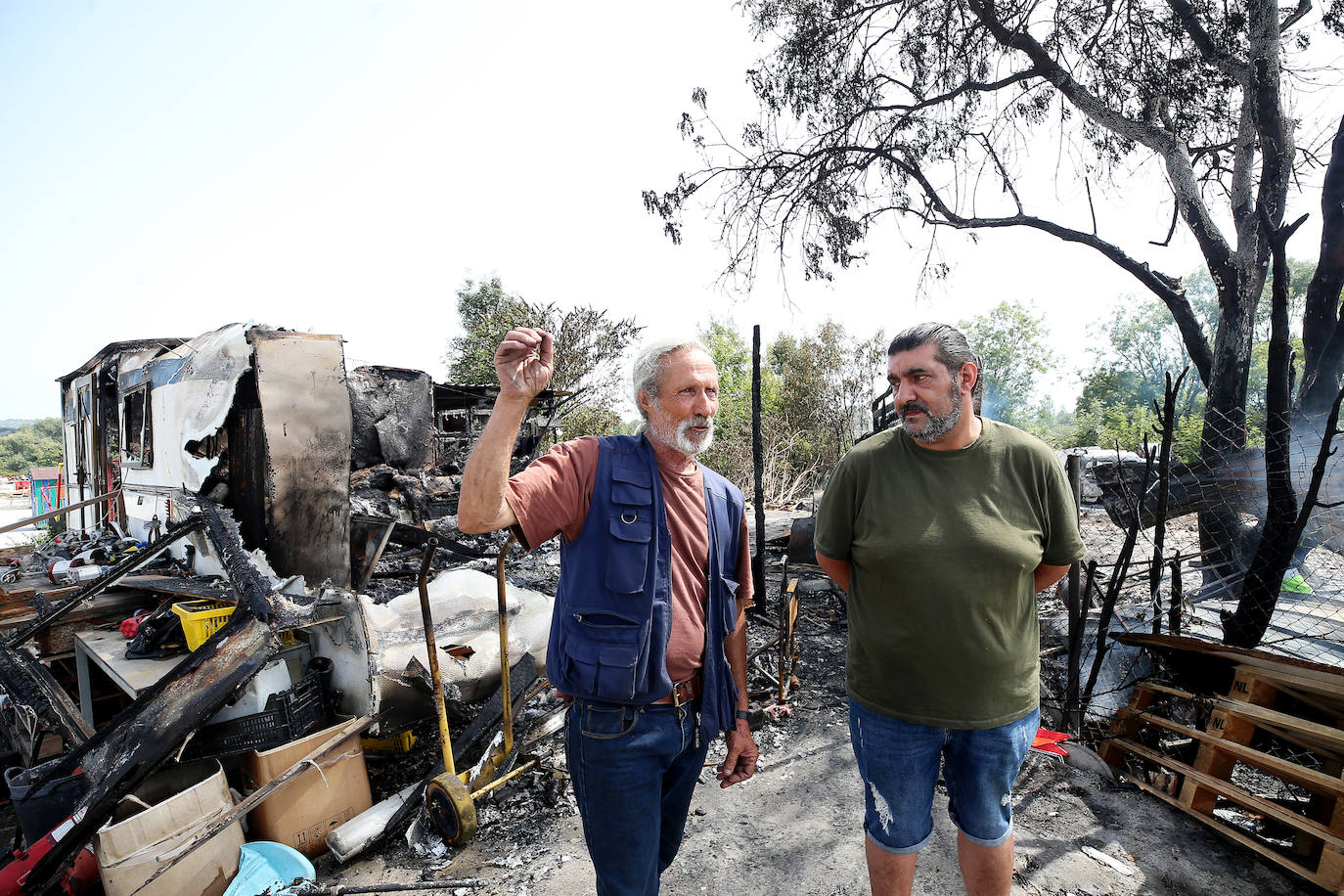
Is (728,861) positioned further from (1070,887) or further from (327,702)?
(327,702)

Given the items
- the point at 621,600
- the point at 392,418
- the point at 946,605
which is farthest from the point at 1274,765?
the point at 392,418

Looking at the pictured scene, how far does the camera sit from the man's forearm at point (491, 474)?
1.41m

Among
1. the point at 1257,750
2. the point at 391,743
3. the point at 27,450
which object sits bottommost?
the point at 27,450

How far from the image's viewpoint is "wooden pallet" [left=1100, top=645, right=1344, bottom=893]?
8.18 feet

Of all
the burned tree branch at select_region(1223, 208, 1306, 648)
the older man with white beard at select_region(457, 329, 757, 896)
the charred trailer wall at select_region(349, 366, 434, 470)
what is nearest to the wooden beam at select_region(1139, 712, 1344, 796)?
the burned tree branch at select_region(1223, 208, 1306, 648)

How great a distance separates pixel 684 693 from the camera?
1.72m

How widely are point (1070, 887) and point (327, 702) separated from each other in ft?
12.6

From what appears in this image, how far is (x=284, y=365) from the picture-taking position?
15.8 ft

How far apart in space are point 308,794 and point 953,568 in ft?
11.1

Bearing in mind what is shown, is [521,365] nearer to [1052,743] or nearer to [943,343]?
[943,343]

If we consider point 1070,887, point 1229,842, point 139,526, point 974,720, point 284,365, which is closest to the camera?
point 974,720

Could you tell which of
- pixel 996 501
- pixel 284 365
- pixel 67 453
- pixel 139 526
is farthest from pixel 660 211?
pixel 67 453

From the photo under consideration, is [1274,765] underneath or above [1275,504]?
underneath

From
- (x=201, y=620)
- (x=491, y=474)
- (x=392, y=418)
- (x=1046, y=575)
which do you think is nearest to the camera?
(x=491, y=474)
